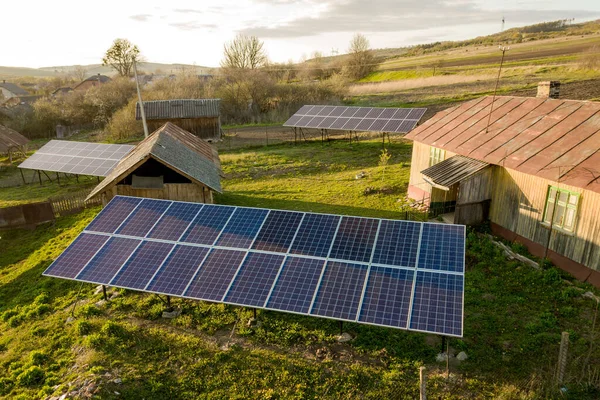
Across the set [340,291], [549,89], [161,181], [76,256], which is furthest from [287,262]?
[549,89]

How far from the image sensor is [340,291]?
11.1 m

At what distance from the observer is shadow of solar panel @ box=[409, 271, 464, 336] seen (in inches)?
387

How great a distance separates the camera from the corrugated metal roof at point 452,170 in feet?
60.8

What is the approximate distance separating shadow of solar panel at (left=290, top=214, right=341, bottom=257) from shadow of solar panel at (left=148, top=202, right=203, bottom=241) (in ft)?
14.6

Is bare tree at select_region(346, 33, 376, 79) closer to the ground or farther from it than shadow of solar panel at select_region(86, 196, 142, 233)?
farther from it

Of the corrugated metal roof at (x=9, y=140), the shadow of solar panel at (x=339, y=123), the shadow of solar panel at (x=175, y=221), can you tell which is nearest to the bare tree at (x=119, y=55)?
the corrugated metal roof at (x=9, y=140)

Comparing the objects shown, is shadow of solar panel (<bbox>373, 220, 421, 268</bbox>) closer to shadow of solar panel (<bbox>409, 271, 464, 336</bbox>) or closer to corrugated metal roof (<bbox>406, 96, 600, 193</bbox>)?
shadow of solar panel (<bbox>409, 271, 464, 336</bbox>)

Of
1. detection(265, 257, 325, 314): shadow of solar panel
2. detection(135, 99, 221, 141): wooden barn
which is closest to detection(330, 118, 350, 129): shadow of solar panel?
detection(135, 99, 221, 141): wooden barn

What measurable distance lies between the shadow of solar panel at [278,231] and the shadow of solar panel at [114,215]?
5.90m

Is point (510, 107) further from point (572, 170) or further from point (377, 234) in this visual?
point (377, 234)

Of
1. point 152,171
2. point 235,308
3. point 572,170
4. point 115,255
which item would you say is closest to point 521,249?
point 572,170

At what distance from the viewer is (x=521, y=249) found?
17.2 m

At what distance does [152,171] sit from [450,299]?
16.8 metres

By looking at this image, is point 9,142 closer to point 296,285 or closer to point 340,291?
point 296,285
